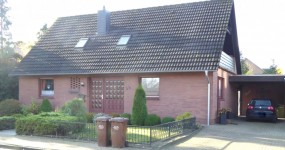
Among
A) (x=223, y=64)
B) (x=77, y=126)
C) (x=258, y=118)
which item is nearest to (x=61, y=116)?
(x=77, y=126)

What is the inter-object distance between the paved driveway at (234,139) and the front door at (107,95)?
5.98 meters

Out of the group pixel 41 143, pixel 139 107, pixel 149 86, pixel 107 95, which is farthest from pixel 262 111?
A: pixel 41 143

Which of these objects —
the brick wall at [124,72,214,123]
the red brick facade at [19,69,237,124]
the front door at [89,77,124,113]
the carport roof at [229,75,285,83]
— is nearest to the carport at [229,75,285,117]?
the carport roof at [229,75,285,83]

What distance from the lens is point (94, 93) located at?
72.0ft

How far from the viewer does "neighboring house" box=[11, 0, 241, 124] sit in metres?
19.0

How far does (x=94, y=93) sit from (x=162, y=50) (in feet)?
16.5

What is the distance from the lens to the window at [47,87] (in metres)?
23.5

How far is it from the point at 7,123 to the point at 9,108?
4940 mm

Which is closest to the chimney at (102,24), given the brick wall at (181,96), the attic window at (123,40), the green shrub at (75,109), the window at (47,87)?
the attic window at (123,40)

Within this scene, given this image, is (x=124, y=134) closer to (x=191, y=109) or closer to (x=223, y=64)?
(x=191, y=109)

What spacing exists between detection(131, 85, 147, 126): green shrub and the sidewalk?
392 centimetres

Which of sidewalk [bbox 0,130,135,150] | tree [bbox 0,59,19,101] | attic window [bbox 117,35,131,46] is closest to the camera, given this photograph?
sidewalk [bbox 0,130,135,150]

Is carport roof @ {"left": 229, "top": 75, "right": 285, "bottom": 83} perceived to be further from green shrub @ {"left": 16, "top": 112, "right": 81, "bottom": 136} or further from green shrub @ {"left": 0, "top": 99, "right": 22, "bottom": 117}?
green shrub @ {"left": 0, "top": 99, "right": 22, "bottom": 117}

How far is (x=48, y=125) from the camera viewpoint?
47.6 ft
